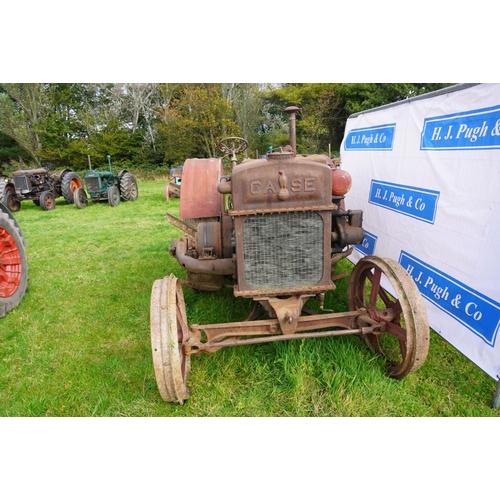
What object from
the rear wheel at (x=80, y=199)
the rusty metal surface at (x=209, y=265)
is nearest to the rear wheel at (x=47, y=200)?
the rear wheel at (x=80, y=199)

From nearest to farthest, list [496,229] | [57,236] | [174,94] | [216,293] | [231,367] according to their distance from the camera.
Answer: [496,229] < [231,367] < [216,293] < [57,236] < [174,94]

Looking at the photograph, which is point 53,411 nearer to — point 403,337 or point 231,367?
point 231,367

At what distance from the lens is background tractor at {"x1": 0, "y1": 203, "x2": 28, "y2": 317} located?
3.87 metres

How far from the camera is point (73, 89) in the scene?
61.4 feet

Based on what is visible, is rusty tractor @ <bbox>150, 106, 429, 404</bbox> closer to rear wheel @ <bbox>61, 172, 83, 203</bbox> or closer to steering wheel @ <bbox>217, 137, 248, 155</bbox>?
steering wheel @ <bbox>217, 137, 248, 155</bbox>

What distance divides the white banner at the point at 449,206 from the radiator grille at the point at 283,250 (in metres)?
1.14

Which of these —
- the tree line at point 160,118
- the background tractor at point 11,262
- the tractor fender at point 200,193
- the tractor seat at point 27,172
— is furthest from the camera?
the tree line at point 160,118

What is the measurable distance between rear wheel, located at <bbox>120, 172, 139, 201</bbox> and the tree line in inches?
226

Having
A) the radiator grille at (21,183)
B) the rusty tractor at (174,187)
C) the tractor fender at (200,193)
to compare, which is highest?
the tractor fender at (200,193)

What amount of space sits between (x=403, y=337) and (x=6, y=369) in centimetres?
313

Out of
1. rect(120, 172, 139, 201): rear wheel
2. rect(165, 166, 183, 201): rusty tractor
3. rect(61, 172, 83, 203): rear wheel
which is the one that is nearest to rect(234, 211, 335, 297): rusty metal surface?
rect(165, 166, 183, 201): rusty tractor

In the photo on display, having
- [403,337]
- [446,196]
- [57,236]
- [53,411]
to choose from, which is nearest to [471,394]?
[403,337]

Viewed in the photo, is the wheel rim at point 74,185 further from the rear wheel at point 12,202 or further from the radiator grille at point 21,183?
the rear wheel at point 12,202

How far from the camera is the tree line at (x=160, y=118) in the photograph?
16.9 m
